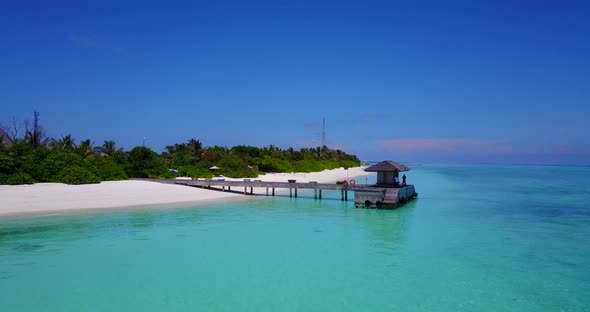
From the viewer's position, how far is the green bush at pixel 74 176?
3491 centimetres

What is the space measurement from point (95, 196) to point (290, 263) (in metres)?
22.7

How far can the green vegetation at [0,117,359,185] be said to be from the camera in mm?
34522

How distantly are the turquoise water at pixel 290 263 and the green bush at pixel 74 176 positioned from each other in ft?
33.5

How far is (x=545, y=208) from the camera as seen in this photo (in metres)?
34.6

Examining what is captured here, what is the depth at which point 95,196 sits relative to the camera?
32438 mm

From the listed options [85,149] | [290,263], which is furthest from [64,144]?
[290,263]

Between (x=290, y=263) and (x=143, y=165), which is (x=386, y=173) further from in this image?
(x=143, y=165)

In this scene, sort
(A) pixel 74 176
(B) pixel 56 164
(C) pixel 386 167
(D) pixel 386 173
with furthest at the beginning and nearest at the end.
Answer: (B) pixel 56 164
(A) pixel 74 176
(D) pixel 386 173
(C) pixel 386 167

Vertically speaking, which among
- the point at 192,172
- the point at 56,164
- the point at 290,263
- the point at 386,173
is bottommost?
the point at 290,263

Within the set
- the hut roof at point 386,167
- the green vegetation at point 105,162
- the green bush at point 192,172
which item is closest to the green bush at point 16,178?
the green vegetation at point 105,162

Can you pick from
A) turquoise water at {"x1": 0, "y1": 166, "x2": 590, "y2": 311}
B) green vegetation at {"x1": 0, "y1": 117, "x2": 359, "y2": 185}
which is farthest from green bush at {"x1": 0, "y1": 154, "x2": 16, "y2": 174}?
turquoise water at {"x1": 0, "y1": 166, "x2": 590, "y2": 311}

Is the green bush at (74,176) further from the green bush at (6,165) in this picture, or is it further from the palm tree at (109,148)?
the palm tree at (109,148)

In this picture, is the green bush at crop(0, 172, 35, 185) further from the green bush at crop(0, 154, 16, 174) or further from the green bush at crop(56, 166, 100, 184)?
the green bush at crop(56, 166, 100, 184)

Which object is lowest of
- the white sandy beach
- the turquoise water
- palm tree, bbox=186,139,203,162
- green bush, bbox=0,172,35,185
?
the turquoise water
